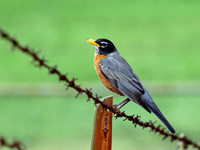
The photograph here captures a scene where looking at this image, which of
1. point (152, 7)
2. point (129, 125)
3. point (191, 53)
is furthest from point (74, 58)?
point (152, 7)

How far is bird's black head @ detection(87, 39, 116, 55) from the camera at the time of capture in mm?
4418

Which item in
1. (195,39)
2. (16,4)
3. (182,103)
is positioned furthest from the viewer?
(16,4)

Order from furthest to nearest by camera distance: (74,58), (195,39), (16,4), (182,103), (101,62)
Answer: (16,4) → (195,39) → (74,58) → (182,103) → (101,62)

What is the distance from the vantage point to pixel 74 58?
16.8 metres

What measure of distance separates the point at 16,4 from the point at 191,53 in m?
9.92

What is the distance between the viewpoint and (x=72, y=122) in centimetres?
1082

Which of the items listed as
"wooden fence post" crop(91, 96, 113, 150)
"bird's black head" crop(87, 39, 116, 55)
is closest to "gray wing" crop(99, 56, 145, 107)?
"bird's black head" crop(87, 39, 116, 55)

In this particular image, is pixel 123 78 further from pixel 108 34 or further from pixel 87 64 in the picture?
pixel 108 34

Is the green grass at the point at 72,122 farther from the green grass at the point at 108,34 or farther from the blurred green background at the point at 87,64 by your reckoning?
the green grass at the point at 108,34

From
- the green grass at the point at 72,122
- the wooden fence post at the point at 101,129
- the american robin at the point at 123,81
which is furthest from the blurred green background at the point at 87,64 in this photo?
the wooden fence post at the point at 101,129

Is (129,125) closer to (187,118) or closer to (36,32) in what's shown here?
(187,118)

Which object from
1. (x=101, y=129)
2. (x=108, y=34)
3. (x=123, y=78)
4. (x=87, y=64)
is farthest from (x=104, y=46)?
(x=108, y=34)

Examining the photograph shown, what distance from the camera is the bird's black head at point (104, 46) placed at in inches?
174

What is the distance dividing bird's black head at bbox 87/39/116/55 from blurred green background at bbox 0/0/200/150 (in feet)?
16.2
